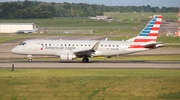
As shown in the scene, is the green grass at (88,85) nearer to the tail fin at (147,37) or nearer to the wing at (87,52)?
the wing at (87,52)

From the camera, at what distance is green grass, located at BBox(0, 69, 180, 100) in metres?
33.6

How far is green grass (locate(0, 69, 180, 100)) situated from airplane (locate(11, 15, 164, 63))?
33.6 feet

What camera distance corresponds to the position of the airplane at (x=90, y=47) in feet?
183

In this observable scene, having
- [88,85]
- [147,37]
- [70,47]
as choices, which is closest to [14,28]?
[70,47]

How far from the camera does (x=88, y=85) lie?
37188 mm

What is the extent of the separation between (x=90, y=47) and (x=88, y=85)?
1952cm

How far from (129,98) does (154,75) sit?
35.0ft

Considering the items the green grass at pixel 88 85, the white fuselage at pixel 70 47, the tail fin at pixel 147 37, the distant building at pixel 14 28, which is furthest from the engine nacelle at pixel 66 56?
the distant building at pixel 14 28

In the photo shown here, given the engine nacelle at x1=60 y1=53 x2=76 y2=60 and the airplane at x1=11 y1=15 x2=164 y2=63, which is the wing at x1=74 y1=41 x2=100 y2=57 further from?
the engine nacelle at x1=60 y1=53 x2=76 y2=60

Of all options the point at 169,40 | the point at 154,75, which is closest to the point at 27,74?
the point at 154,75

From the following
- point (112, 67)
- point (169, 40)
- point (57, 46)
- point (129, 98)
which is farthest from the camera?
point (169, 40)

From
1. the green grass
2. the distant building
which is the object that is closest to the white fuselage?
the green grass

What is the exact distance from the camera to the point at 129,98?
33.1 metres

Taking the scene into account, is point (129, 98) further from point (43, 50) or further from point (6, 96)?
point (43, 50)
